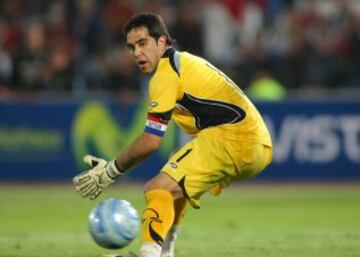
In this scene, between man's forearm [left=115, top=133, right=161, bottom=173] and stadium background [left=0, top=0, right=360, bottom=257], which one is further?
stadium background [left=0, top=0, right=360, bottom=257]

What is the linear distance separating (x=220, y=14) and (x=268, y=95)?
2.48 m

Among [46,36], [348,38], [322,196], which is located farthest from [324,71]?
[46,36]

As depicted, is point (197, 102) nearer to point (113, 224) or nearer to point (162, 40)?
point (162, 40)

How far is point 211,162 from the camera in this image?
772cm

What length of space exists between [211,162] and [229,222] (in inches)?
182

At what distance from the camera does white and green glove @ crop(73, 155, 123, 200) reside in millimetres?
7633

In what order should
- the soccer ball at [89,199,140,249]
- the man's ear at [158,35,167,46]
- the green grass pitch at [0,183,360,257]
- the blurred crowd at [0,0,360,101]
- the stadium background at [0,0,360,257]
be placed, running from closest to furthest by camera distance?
the man's ear at [158,35,167,46] < the soccer ball at [89,199,140,249] < the green grass pitch at [0,183,360,257] < the stadium background at [0,0,360,257] < the blurred crowd at [0,0,360,101]

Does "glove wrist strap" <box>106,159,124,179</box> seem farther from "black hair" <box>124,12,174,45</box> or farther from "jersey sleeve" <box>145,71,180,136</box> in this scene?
"black hair" <box>124,12,174,45</box>

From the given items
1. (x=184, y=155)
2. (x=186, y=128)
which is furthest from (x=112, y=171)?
(x=186, y=128)

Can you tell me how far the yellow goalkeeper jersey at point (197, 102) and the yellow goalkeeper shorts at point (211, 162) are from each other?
8cm

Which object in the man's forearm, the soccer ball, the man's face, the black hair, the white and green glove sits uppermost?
the black hair

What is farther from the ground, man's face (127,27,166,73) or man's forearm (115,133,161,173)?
man's face (127,27,166,73)

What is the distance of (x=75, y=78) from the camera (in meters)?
18.2

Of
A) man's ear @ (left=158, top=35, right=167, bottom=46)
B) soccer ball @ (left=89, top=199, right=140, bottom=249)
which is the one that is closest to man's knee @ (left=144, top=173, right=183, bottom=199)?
soccer ball @ (left=89, top=199, right=140, bottom=249)
